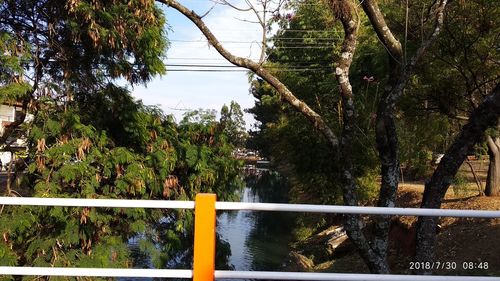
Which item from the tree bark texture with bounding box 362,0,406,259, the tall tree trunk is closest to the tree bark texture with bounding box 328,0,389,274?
the tree bark texture with bounding box 362,0,406,259

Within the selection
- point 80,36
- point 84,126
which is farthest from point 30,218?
point 80,36

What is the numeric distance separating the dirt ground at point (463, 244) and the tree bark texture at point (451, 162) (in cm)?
421

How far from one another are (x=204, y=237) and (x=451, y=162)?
162 inches

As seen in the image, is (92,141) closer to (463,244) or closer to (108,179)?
(108,179)

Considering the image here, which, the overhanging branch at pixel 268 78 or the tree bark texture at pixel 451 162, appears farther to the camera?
the overhanging branch at pixel 268 78

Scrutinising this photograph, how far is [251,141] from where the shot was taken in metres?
70.8

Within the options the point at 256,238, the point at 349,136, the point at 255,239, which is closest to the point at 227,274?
the point at 349,136

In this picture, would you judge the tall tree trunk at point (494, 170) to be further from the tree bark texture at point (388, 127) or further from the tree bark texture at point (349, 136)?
the tree bark texture at point (349, 136)

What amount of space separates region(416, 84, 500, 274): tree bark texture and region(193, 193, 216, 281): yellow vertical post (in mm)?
4045

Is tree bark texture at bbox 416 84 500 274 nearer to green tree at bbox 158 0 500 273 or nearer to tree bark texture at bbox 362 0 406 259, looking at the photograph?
green tree at bbox 158 0 500 273

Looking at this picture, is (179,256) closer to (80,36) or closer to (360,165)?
→ (80,36)

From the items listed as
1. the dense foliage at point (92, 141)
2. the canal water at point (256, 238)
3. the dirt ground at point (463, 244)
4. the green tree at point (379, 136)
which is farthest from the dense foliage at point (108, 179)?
the canal water at point (256, 238)

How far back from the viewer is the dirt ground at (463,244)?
35.9 feet

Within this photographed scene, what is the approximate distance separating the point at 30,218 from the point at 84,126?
1.44m
